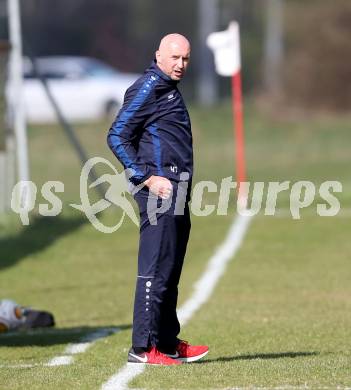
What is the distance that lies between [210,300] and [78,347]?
10.3ft

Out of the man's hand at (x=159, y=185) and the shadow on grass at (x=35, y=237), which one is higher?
the man's hand at (x=159, y=185)

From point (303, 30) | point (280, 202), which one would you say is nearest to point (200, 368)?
point (280, 202)

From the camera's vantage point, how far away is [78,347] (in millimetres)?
9727

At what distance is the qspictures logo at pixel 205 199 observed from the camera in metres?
19.0

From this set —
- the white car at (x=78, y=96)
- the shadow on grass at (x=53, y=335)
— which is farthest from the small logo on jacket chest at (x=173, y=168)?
the white car at (x=78, y=96)

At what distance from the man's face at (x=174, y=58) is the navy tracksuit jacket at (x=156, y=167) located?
0.05 metres

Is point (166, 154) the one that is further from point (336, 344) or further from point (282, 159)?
point (282, 159)

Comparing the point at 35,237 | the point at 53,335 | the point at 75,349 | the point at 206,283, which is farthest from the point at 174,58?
the point at 35,237

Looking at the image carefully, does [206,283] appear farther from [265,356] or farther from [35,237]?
[265,356]

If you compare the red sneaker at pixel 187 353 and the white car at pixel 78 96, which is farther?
the white car at pixel 78 96

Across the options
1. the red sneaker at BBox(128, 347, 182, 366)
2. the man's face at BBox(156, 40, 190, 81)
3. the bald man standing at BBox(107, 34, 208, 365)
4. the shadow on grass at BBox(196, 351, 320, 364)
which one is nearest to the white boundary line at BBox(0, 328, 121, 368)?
the red sneaker at BBox(128, 347, 182, 366)

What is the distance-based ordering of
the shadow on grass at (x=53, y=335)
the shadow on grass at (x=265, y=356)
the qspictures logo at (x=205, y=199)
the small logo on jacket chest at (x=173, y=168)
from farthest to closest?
the qspictures logo at (x=205, y=199) → the shadow on grass at (x=53, y=335) → the shadow on grass at (x=265, y=356) → the small logo on jacket chest at (x=173, y=168)

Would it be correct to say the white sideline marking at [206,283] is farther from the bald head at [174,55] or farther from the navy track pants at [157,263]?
the bald head at [174,55]

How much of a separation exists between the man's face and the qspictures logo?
28.7ft
